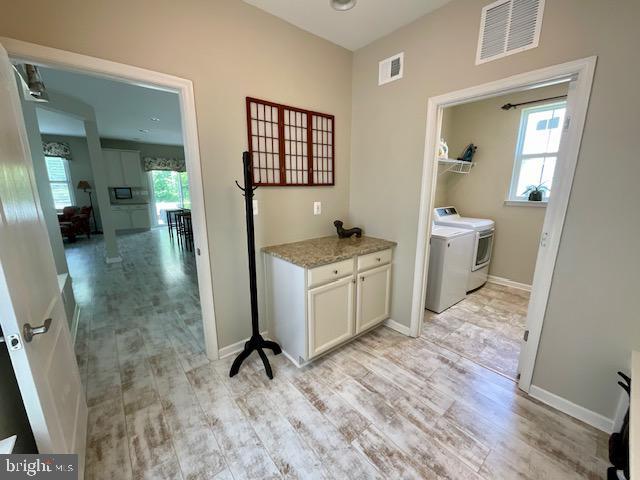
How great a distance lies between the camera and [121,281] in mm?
3834

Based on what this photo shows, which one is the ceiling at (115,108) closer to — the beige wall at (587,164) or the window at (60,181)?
the window at (60,181)

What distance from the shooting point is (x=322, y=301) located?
1947 millimetres

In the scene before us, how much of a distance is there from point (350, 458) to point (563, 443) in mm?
1189

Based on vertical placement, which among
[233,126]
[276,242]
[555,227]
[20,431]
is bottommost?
[20,431]

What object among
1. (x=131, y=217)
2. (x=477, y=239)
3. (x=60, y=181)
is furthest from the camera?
(x=131, y=217)

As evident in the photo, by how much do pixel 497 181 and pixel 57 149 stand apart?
988cm

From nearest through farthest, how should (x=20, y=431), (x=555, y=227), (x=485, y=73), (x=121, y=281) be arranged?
1. (x=20, y=431)
2. (x=555, y=227)
3. (x=485, y=73)
4. (x=121, y=281)

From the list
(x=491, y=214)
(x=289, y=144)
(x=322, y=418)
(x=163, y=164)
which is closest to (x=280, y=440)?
(x=322, y=418)

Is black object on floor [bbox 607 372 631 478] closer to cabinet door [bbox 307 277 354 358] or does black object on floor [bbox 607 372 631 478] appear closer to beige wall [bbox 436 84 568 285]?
cabinet door [bbox 307 277 354 358]

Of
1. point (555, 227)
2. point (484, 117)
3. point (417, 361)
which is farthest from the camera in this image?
point (484, 117)

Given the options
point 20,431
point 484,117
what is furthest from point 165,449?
point 484,117

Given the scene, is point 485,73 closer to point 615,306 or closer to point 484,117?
point 615,306

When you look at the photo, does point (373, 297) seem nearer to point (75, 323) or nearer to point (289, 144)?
point (289, 144)

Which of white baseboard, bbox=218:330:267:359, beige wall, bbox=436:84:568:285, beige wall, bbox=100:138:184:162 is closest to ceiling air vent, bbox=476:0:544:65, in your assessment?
beige wall, bbox=436:84:568:285
